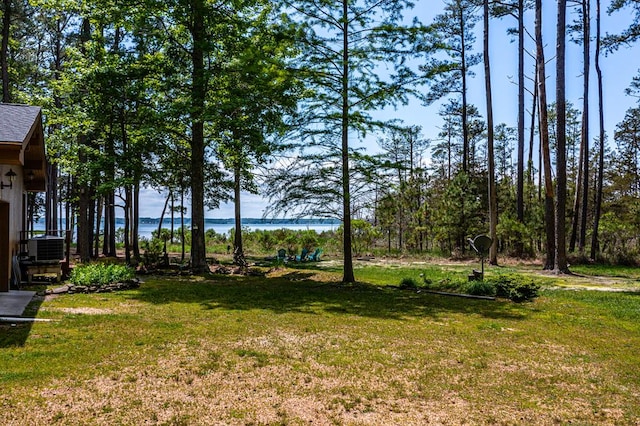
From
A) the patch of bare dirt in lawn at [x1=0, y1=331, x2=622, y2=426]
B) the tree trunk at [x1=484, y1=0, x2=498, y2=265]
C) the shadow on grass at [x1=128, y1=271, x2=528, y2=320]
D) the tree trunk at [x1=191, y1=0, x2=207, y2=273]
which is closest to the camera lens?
the patch of bare dirt in lawn at [x1=0, y1=331, x2=622, y2=426]

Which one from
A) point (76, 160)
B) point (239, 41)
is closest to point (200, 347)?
point (239, 41)

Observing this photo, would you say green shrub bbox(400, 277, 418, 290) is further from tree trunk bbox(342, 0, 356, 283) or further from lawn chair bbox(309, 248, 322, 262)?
lawn chair bbox(309, 248, 322, 262)

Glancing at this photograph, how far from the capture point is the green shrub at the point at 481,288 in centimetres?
949

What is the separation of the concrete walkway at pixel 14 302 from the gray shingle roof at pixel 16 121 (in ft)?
8.19

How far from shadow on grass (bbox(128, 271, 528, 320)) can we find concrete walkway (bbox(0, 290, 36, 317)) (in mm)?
1784

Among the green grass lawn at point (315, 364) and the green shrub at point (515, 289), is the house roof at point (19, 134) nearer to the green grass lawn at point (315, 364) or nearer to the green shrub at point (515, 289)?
the green grass lawn at point (315, 364)

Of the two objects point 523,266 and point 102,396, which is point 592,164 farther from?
point 102,396

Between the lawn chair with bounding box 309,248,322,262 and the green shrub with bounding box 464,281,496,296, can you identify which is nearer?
the green shrub with bounding box 464,281,496,296

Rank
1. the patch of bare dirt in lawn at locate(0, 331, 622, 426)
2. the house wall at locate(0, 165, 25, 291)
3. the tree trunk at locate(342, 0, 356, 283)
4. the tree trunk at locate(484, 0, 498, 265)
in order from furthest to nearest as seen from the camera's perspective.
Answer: the tree trunk at locate(484, 0, 498, 265) < the tree trunk at locate(342, 0, 356, 283) < the house wall at locate(0, 165, 25, 291) < the patch of bare dirt in lawn at locate(0, 331, 622, 426)

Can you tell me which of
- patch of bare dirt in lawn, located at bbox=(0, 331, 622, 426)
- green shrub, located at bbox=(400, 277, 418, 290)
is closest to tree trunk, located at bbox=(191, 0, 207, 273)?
green shrub, located at bbox=(400, 277, 418, 290)

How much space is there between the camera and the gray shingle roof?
19.5 feet

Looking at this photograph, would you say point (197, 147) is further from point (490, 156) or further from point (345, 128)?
point (490, 156)

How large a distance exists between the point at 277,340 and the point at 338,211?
6.08 metres

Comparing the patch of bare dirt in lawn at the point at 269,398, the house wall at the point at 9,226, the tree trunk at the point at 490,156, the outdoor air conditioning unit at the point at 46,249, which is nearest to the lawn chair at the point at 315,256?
the tree trunk at the point at 490,156
